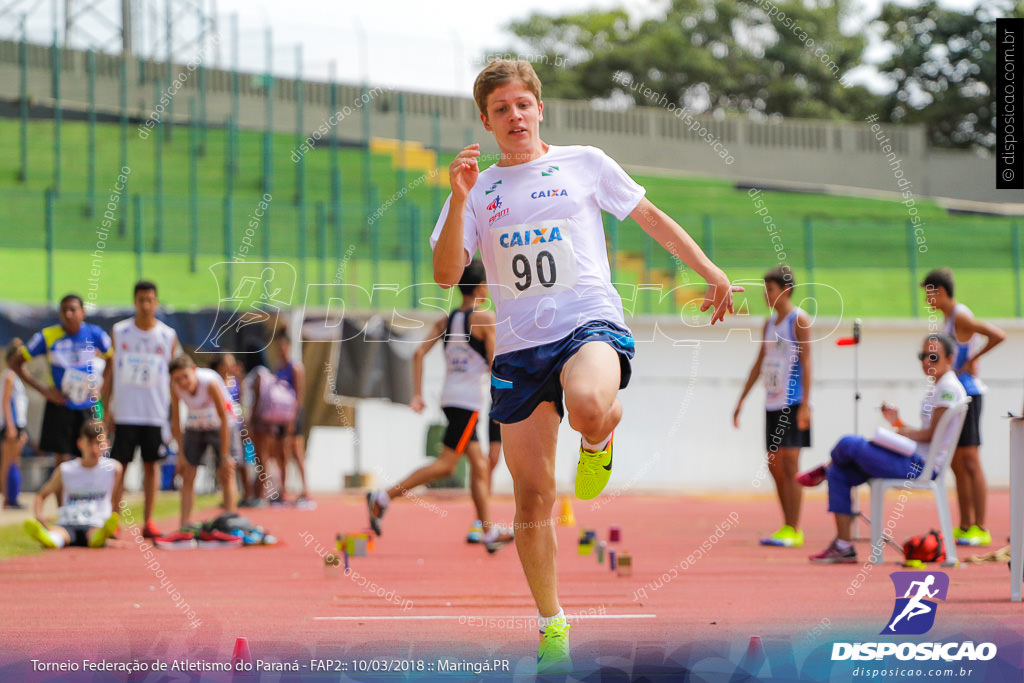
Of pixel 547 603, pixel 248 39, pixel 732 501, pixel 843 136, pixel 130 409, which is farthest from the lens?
pixel 843 136

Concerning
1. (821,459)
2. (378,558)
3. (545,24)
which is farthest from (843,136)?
(378,558)

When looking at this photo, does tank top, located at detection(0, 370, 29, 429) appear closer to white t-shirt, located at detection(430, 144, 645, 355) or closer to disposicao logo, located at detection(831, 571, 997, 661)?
white t-shirt, located at detection(430, 144, 645, 355)

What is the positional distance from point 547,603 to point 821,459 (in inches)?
585

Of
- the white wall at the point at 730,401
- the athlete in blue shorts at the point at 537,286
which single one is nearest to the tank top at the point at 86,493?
the athlete in blue shorts at the point at 537,286

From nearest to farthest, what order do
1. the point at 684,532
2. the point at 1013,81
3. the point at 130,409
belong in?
the point at 1013,81 < the point at 130,409 < the point at 684,532

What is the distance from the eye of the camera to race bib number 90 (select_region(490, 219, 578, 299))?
14.3 feet

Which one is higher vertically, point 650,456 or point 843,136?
point 843,136

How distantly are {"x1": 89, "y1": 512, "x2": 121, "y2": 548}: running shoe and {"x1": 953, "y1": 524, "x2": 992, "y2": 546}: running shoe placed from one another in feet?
21.3

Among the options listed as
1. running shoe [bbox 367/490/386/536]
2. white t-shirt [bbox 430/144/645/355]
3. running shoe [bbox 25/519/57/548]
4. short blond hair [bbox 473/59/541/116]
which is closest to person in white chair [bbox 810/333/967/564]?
running shoe [bbox 367/490/386/536]

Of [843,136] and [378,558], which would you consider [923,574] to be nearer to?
[378,558]

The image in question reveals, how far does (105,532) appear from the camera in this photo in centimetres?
973

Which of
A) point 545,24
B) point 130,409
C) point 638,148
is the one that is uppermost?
point 545,24

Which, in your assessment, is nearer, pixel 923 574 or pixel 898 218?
pixel 923 574

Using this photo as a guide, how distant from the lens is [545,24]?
1922 inches
